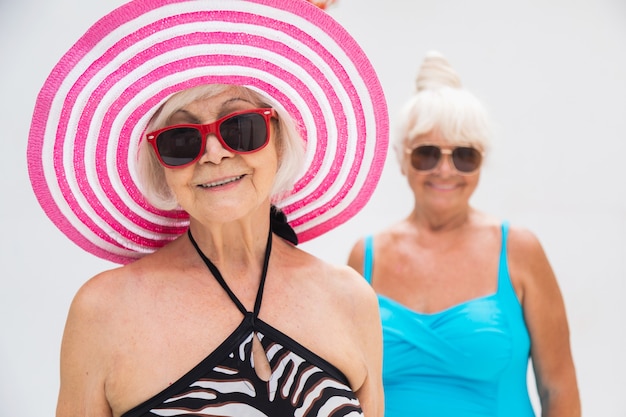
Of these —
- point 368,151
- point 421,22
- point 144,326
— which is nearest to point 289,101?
point 368,151

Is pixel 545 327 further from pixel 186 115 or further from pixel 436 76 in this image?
pixel 186 115

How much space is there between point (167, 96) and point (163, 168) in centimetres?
19

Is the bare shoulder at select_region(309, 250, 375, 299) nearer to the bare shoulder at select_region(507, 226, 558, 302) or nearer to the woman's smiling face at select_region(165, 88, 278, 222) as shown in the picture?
the woman's smiling face at select_region(165, 88, 278, 222)

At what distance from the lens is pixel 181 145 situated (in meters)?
1.74

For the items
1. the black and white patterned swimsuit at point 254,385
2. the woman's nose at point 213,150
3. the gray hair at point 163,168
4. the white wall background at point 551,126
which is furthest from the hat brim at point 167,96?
the white wall background at point 551,126

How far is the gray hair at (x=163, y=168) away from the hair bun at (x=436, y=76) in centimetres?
128

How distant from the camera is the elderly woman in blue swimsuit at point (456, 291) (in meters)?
2.83

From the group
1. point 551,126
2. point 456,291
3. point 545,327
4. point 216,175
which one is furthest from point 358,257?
point 551,126

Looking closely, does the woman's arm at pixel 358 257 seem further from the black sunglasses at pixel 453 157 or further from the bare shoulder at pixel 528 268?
the bare shoulder at pixel 528 268

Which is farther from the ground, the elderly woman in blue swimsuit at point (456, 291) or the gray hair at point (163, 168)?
the gray hair at point (163, 168)

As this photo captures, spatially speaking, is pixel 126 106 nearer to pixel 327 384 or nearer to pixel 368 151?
pixel 368 151

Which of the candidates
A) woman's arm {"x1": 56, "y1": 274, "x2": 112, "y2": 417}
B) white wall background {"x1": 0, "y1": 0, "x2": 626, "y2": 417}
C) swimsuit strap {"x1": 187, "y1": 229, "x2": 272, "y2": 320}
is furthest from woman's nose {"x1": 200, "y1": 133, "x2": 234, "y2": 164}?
white wall background {"x1": 0, "y1": 0, "x2": 626, "y2": 417}

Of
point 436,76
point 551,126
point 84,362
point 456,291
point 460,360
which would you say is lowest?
point 460,360

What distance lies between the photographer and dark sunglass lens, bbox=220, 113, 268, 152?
1748 millimetres
